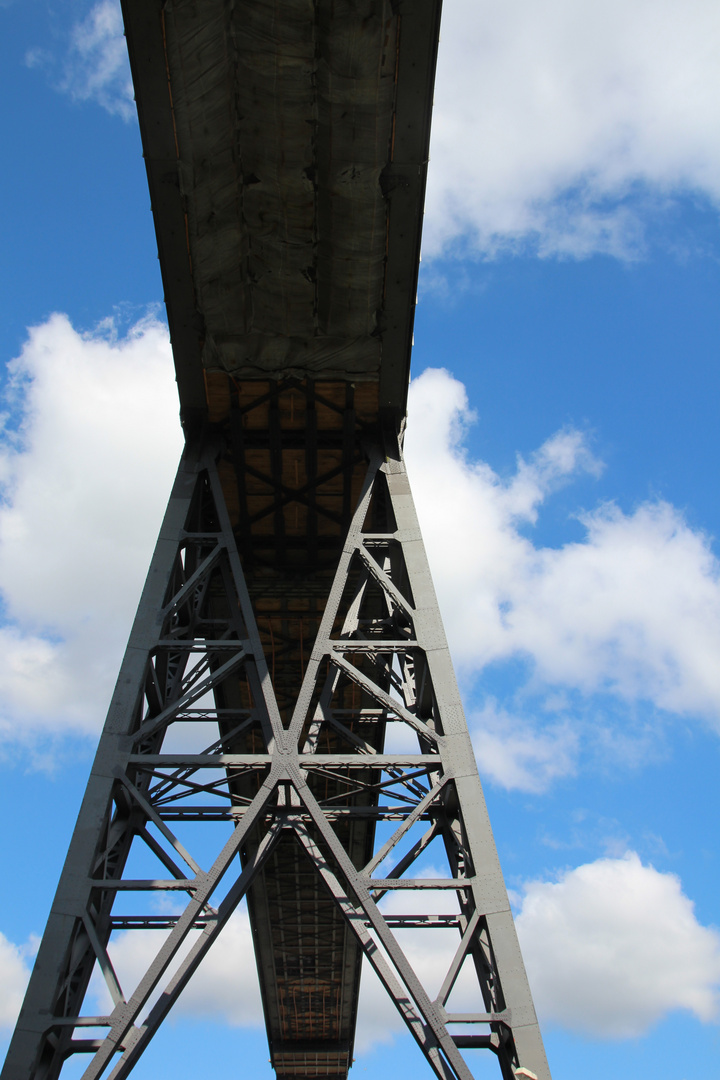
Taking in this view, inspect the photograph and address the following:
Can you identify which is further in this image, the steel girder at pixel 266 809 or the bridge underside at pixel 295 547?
the bridge underside at pixel 295 547

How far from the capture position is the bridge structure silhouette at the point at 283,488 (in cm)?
1076

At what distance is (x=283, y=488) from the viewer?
58.1ft

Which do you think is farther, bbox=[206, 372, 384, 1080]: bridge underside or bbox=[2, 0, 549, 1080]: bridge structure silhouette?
bbox=[206, 372, 384, 1080]: bridge underside

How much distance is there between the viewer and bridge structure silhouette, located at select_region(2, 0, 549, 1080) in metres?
10.8

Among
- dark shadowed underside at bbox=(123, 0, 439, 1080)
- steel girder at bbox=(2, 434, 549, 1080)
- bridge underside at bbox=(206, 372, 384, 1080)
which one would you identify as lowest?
steel girder at bbox=(2, 434, 549, 1080)

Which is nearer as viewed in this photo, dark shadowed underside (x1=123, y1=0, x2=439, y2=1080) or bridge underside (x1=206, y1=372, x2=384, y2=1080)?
dark shadowed underside (x1=123, y1=0, x2=439, y2=1080)

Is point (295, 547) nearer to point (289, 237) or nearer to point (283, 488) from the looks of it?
point (283, 488)

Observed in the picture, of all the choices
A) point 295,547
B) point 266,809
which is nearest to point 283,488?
point 295,547

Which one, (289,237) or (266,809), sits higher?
(289,237)

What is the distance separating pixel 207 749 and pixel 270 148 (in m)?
8.64

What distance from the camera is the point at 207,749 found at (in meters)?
12.9

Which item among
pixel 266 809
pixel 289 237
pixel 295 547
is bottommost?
pixel 266 809

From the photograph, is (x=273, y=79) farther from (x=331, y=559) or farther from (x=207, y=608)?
(x=207, y=608)

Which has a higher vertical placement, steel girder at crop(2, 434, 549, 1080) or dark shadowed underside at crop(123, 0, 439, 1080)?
dark shadowed underside at crop(123, 0, 439, 1080)
